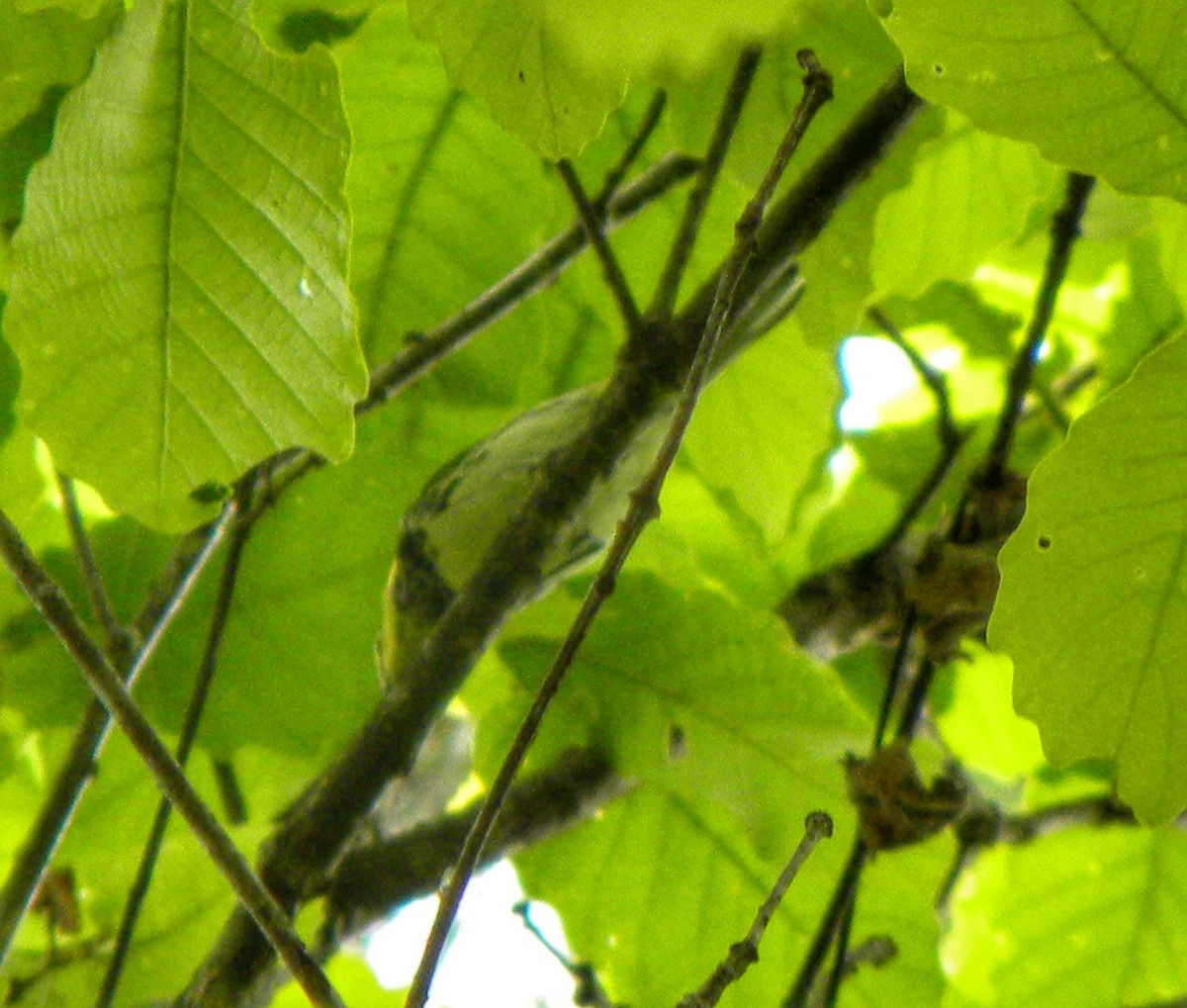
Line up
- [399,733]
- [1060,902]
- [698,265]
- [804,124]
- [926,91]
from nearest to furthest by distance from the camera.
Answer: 1. [926,91]
2. [804,124]
3. [399,733]
4. [698,265]
5. [1060,902]

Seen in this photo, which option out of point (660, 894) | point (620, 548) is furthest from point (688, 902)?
point (620, 548)

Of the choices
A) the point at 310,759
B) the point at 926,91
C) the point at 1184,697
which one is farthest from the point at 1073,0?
the point at 310,759

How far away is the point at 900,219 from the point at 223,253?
0.57 meters

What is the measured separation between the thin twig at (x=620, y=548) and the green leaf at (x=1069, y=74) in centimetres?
11

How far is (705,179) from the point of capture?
754 mm

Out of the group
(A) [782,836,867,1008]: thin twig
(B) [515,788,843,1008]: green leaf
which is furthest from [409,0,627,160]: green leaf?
(B) [515,788,843,1008]: green leaf

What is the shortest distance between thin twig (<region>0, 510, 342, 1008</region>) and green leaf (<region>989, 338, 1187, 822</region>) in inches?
10.3

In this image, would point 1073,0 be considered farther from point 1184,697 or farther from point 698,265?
point 698,265

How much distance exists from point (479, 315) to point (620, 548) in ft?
1.19

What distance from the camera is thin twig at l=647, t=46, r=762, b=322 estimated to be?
28.6 inches

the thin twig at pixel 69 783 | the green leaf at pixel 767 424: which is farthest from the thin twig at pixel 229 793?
the green leaf at pixel 767 424

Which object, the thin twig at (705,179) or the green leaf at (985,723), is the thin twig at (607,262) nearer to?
the thin twig at (705,179)

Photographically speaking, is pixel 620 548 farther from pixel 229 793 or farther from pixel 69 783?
pixel 229 793

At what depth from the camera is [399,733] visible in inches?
28.4
